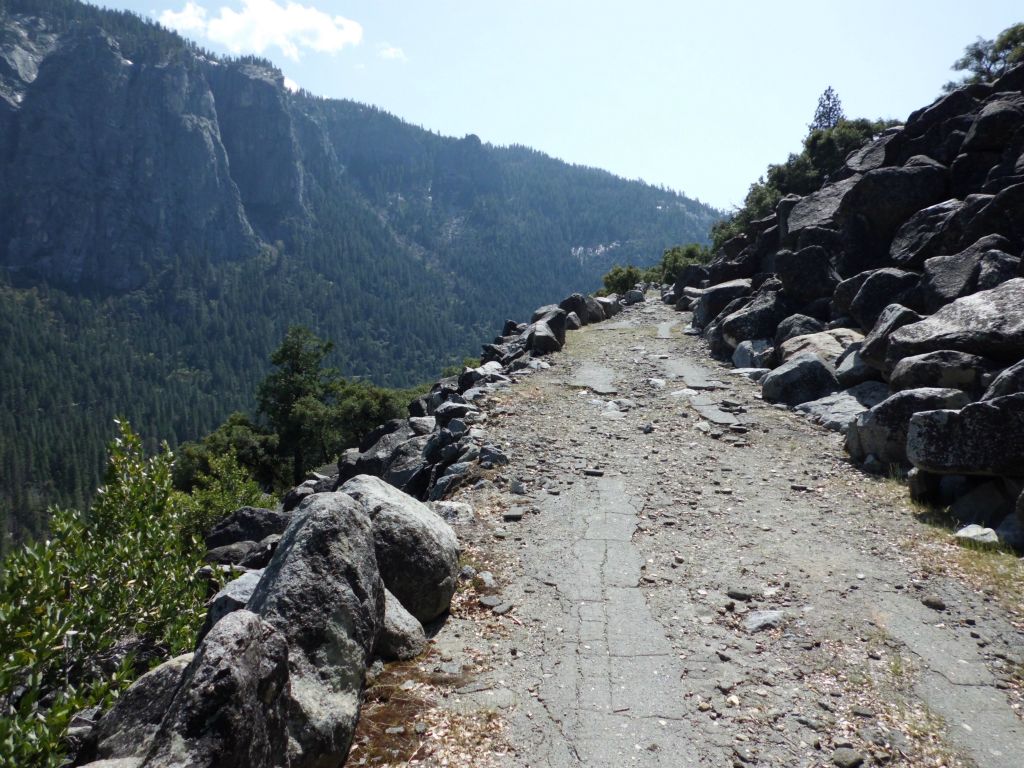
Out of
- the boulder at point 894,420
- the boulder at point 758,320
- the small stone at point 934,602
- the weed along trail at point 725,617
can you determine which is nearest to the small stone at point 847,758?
the weed along trail at point 725,617

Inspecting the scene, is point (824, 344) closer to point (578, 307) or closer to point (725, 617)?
point (725, 617)

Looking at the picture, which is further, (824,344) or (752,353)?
(752,353)

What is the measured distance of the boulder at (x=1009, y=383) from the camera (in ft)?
31.8

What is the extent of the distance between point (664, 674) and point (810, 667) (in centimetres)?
145

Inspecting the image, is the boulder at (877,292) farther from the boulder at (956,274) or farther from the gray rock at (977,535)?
the gray rock at (977,535)

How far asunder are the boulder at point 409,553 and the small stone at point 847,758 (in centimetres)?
418

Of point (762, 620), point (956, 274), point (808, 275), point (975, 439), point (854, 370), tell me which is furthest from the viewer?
point (808, 275)

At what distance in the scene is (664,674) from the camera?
21.1 feet

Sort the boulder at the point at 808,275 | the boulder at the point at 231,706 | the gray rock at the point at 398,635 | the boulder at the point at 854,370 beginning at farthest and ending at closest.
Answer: the boulder at the point at 808,275 < the boulder at the point at 854,370 < the gray rock at the point at 398,635 < the boulder at the point at 231,706

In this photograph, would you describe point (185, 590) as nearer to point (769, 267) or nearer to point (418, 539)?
point (418, 539)

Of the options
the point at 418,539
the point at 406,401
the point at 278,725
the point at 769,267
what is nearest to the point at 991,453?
the point at 418,539

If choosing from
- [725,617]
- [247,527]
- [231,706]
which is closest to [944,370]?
[725,617]

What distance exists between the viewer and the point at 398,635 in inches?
267

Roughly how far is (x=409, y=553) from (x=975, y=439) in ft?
25.8
